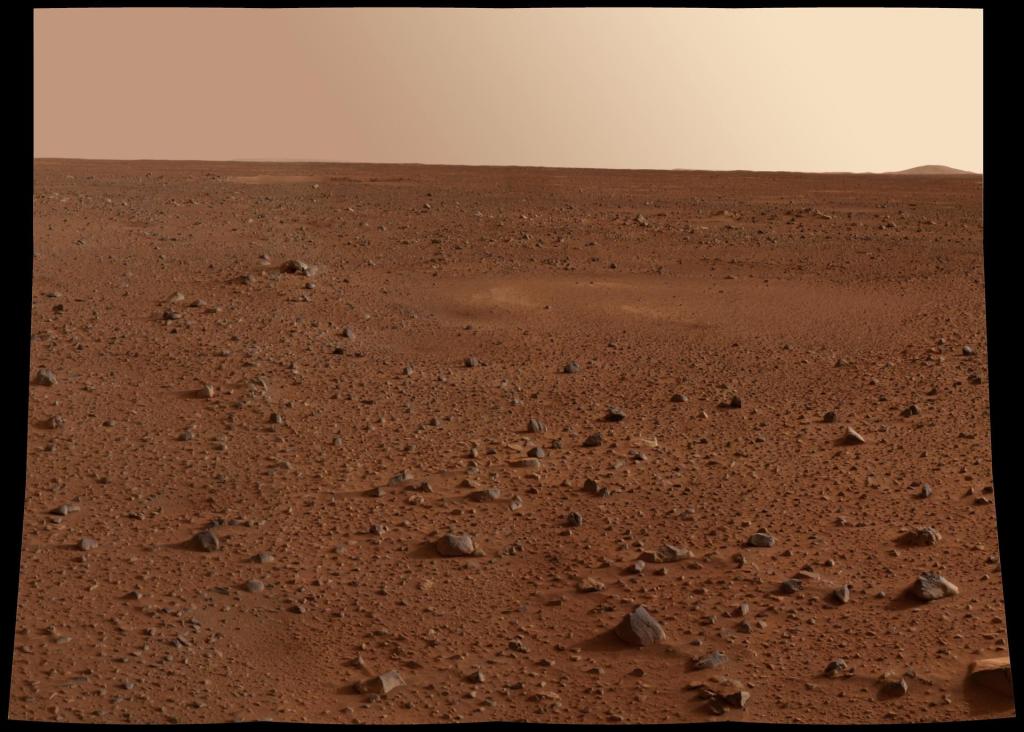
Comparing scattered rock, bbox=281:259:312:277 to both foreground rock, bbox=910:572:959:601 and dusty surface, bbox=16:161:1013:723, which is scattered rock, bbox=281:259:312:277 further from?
foreground rock, bbox=910:572:959:601

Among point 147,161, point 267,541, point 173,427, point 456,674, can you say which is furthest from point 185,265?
point 147,161

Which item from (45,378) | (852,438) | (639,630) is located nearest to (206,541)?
(639,630)

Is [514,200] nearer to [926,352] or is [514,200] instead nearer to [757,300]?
[757,300]

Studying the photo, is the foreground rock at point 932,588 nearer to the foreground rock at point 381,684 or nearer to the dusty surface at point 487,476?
the dusty surface at point 487,476

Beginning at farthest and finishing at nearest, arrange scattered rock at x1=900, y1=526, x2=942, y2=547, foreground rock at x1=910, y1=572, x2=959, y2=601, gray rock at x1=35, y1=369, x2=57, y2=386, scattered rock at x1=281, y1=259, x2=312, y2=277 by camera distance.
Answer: scattered rock at x1=281, y1=259, x2=312, y2=277, gray rock at x1=35, y1=369, x2=57, y2=386, scattered rock at x1=900, y1=526, x2=942, y2=547, foreground rock at x1=910, y1=572, x2=959, y2=601

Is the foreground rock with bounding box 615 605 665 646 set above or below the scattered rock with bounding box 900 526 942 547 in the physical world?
below

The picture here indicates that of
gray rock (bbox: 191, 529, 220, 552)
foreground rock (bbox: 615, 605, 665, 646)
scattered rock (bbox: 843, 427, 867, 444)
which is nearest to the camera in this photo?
foreground rock (bbox: 615, 605, 665, 646)

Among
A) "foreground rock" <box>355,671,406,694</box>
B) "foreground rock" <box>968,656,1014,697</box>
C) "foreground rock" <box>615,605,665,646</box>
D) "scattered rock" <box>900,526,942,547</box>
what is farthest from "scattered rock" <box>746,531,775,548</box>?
"foreground rock" <box>355,671,406,694</box>
